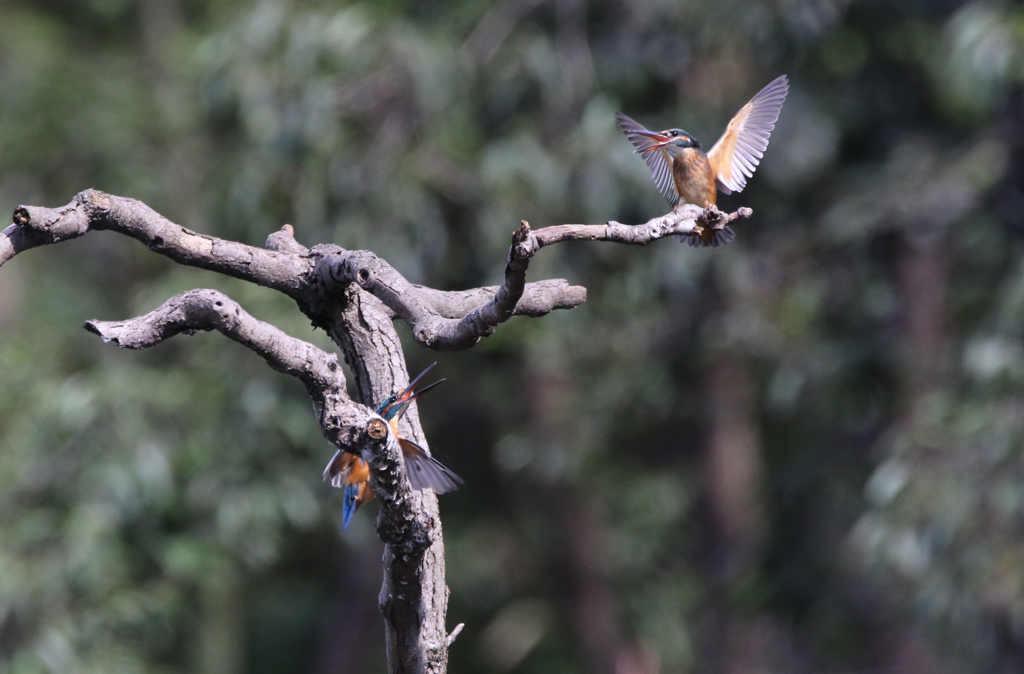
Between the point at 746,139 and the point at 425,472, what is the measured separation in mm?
1206

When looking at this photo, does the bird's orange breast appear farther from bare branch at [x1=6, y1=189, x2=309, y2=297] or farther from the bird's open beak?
bare branch at [x1=6, y1=189, x2=309, y2=297]

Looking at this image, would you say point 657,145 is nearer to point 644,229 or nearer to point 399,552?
point 644,229

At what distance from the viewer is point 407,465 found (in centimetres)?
181

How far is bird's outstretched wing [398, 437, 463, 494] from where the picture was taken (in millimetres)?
1748

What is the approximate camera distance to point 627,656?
674 cm

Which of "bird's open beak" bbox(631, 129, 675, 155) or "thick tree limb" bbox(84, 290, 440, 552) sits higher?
"bird's open beak" bbox(631, 129, 675, 155)

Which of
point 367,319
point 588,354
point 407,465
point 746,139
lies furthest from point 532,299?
point 588,354

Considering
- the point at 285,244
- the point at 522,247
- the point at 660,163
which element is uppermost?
the point at 660,163

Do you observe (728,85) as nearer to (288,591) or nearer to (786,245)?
(786,245)

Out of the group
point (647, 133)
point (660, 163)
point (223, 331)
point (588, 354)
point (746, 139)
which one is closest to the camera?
point (223, 331)

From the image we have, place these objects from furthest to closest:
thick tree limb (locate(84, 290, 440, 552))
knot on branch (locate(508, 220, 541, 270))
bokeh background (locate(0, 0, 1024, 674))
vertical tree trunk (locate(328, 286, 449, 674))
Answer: bokeh background (locate(0, 0, 1024, 674))
vertical tree trunk (locate(328, 286, 449, 674))
thick tree limb (locate(84, 290, 440, 552))
knot on branch (locate(508, 220, 541, 270))

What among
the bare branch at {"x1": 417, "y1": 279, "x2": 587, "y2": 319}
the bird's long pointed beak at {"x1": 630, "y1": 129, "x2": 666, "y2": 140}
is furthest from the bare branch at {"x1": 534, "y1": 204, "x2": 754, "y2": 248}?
the bird's long pointed beak at {"x1": 630, "y1": 129, "x2": 666, "y2": 140}

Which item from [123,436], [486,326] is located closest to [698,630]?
[123,436]

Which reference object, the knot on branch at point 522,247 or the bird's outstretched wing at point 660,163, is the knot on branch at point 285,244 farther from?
the bird's outstretched wing at point 660,163
